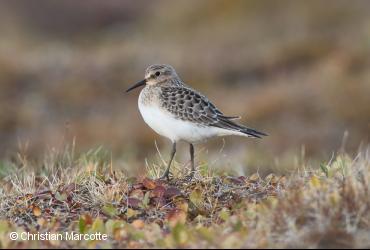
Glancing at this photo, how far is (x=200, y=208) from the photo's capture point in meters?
5.89

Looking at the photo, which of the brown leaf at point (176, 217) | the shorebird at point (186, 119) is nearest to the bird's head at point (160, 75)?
the shorebird at point (186, 119)

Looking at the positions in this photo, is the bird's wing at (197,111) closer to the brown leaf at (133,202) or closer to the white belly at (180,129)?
the white belly at (180,129)

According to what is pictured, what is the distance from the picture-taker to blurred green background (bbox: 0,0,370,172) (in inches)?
531

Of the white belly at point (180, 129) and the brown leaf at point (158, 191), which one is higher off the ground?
the white belly at point (180, 129)

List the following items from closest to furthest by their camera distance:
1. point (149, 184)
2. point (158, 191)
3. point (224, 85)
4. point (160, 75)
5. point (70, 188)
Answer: point (158, 191)
point (149, 184)
point (70, 188)
point (160, 75)
point (224, 85)

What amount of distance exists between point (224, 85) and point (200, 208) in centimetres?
1038

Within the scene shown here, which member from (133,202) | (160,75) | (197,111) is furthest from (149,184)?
(160,75)

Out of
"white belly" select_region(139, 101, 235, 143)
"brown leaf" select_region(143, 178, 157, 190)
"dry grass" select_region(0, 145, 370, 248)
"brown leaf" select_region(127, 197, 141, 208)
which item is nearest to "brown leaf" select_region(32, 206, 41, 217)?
"dry grass" select_region(0, 145, 370, 248)

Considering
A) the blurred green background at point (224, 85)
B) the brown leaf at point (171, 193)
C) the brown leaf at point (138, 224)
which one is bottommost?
the brown leaf at point (138, 224)

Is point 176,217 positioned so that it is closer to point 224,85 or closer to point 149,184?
point 149,184

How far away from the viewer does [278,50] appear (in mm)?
17484

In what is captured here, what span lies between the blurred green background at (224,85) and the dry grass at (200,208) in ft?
10.9

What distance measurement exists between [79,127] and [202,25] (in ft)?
37.3

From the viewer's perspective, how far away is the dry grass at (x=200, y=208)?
16.2 feet
